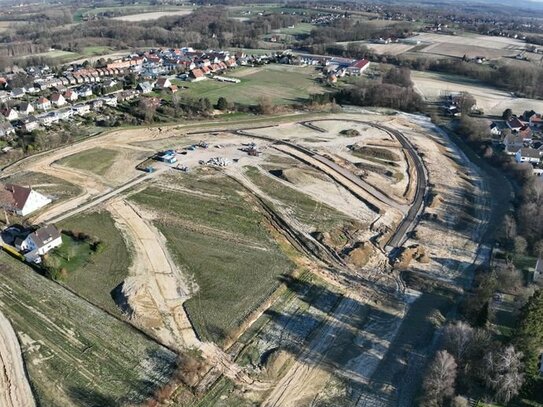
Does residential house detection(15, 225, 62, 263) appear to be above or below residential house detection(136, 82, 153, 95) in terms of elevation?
below

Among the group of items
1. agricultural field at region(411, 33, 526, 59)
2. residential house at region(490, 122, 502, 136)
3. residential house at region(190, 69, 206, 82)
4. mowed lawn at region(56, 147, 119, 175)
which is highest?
A: agricultural field at region(411, 33, 526, 59)

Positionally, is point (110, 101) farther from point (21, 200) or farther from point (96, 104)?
point (21, 200)

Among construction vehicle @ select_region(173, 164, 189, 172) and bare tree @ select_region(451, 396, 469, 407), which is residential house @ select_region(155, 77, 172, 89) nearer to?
construction vehicle @ select_region(173, 164, 189, 172)

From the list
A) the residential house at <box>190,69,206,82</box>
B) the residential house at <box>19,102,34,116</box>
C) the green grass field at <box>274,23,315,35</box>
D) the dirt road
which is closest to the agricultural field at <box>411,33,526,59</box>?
the green grass field at <box>274,23,315,35</box>

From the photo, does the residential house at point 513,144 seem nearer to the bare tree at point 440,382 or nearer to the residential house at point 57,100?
the bare tree at point 440,382

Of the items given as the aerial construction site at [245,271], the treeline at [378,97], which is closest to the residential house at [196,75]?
the treeline at [378,97]

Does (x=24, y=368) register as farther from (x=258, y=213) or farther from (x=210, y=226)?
(x=258, y=213)
